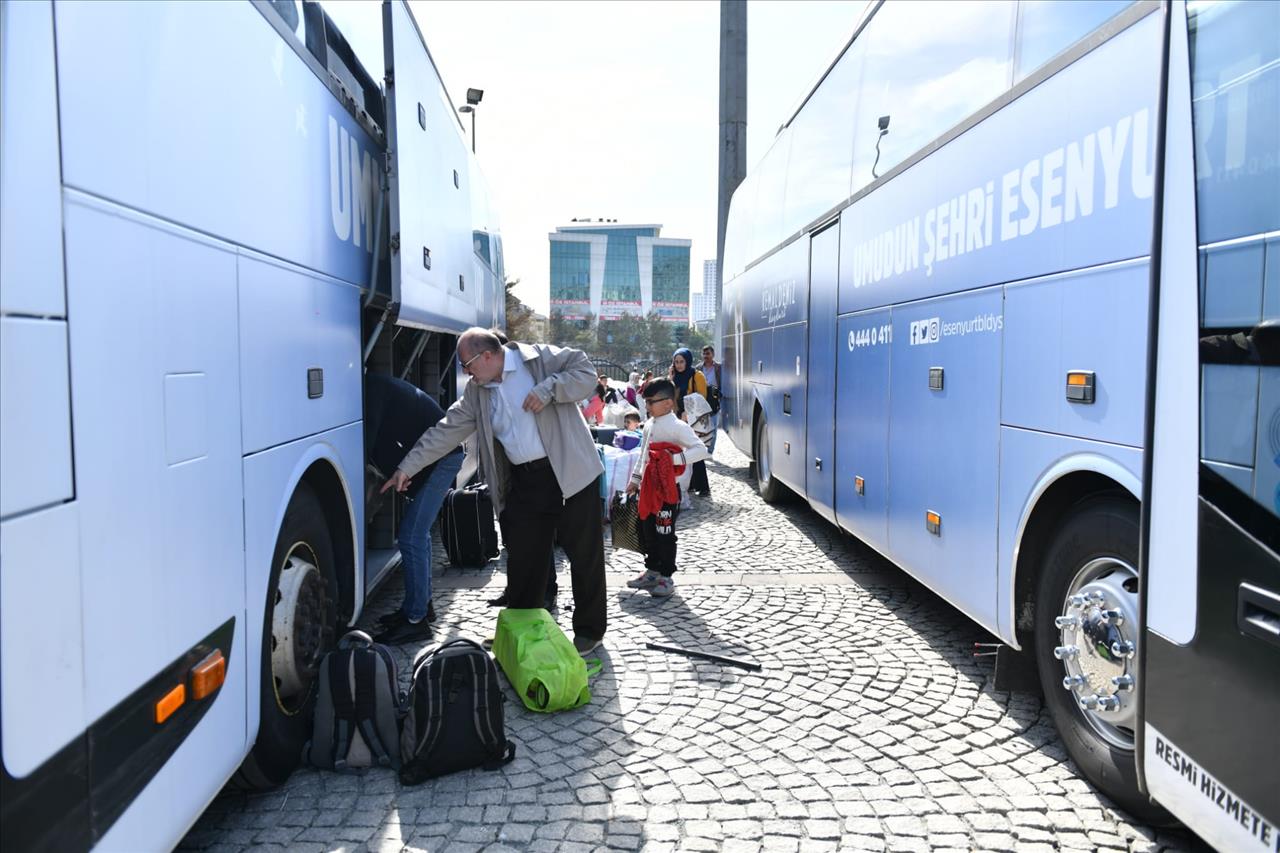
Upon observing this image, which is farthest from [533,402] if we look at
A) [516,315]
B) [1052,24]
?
[516,315]

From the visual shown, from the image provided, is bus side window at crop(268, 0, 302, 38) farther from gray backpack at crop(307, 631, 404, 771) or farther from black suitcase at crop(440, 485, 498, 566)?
black suitcase at crop(440, 485, 498, 566)

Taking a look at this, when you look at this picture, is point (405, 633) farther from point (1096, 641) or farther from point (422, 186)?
point (1096, 641)

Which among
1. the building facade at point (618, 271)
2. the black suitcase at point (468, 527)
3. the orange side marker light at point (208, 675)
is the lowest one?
the black suitcase at point (468, 527)

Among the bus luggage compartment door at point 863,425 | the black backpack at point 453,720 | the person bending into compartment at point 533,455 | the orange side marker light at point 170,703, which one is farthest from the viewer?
the bus luggage compartment door at point 863,425

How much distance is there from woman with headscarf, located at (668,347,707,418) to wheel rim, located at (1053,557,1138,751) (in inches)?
307

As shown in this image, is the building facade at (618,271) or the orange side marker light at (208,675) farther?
the building facade at (618,271)

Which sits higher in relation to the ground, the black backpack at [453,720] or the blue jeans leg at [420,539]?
the blue jeans leg at [420,539]

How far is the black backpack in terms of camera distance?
11.7ft

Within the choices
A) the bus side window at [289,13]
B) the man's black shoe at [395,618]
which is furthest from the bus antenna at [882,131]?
the man's black shoe at [395,618]

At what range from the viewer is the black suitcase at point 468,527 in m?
7.05

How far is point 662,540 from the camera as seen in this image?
6.34 meters

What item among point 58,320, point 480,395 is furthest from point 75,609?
point 480,395

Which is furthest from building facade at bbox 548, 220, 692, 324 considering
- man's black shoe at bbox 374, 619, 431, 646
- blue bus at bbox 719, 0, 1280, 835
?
man's black shoe at bbox 374, 619, 431, 646

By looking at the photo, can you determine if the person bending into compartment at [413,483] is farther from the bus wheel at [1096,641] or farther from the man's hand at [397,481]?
the bus wheel at [1096,641]
